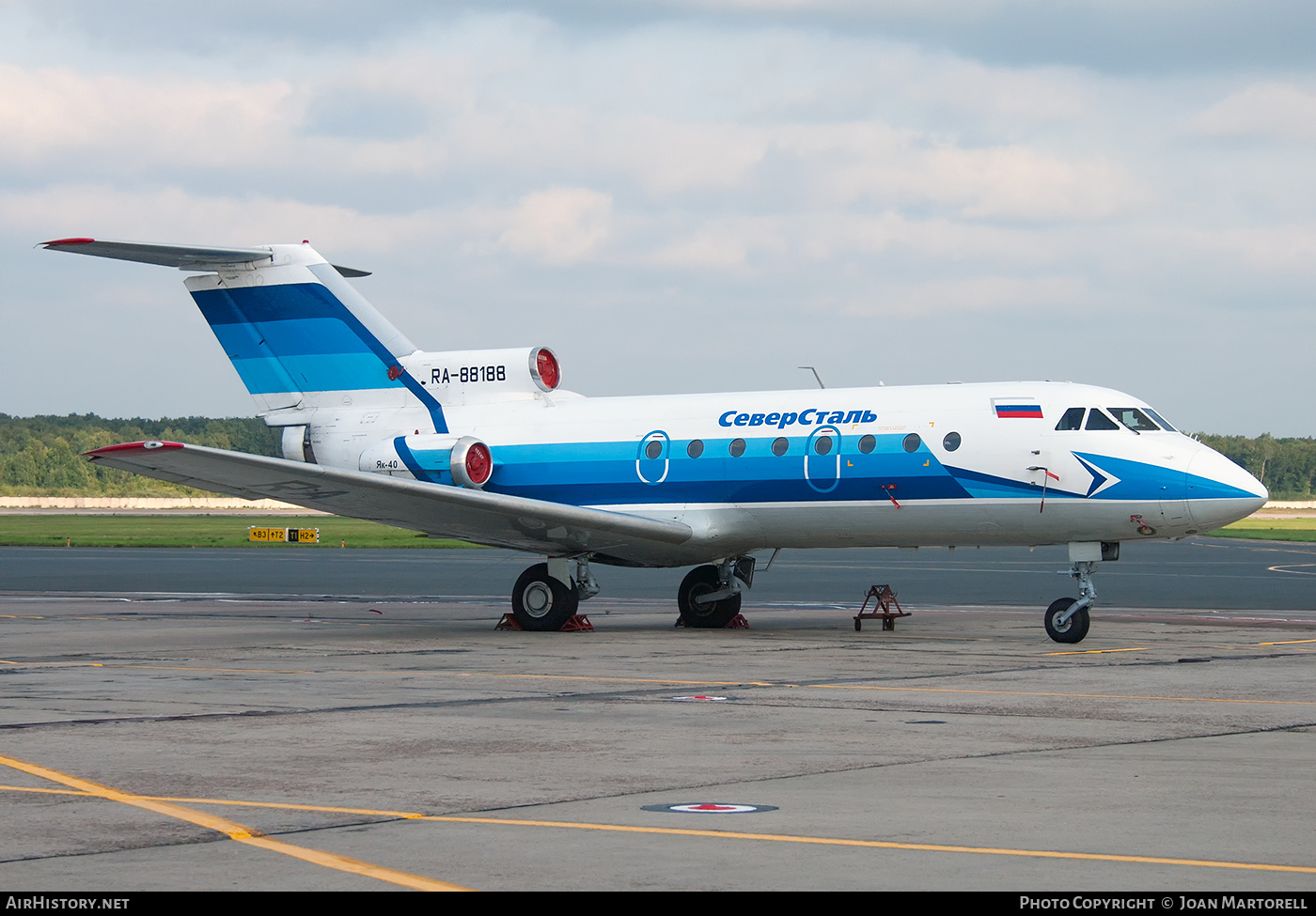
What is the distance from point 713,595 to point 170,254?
10775mm

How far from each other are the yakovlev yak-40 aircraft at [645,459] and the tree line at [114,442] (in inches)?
3675

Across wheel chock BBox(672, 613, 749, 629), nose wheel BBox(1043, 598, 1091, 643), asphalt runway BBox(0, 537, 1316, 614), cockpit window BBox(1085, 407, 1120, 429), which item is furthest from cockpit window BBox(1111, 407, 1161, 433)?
asphalt runway BBox(0, 537, 1316, 614)

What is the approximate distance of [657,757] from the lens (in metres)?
11.3

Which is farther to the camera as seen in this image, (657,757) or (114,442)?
(114,442)

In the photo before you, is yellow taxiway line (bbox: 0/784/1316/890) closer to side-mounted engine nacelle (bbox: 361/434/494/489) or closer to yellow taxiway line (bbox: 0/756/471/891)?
yellow taxiway line (bbox: 0/756/471/891)

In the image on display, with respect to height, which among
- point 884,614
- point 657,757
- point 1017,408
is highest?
point 1017,408

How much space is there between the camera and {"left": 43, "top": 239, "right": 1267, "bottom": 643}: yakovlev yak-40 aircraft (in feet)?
73.0

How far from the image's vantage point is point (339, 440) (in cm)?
2734

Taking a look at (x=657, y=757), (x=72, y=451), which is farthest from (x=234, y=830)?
(x=72, y=451)

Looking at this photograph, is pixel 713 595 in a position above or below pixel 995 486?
below

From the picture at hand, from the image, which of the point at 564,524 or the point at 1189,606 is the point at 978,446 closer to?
the point at 564,524

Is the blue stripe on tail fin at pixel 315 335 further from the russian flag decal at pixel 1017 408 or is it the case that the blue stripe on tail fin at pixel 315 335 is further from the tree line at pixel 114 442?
the tree line at pixel 114 442

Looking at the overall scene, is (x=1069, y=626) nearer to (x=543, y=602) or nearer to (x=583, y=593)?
(x=583, y=593)

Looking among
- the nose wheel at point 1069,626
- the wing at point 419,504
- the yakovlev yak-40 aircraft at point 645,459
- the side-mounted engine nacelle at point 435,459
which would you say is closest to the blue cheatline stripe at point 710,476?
the yakovlev yak-40 aircraft at point 645,459
